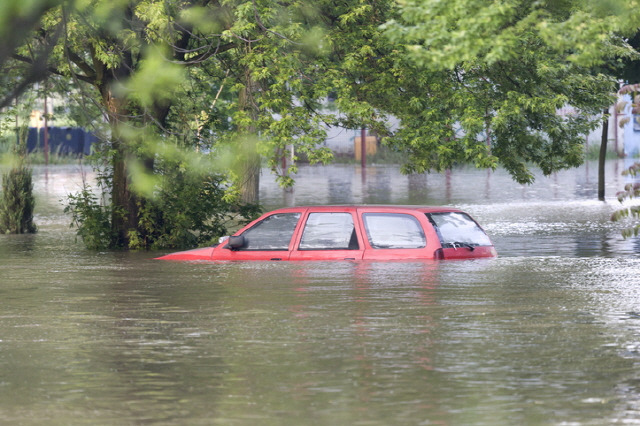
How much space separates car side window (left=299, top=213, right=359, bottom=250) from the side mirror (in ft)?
2.91

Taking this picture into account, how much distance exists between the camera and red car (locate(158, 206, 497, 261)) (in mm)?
15539

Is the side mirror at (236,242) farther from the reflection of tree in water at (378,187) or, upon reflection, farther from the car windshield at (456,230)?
the reflection of tree in water at (378,187)

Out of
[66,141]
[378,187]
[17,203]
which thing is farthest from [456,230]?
[66,141]

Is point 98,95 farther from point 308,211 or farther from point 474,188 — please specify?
point 474,188

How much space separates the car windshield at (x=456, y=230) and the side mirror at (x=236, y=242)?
2.61 m

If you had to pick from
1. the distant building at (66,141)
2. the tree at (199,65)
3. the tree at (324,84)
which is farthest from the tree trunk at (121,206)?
the distant building at (66,141)

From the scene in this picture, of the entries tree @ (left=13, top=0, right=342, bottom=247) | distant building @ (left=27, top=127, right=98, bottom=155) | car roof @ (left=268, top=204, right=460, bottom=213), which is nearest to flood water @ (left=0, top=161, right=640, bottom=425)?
car roof @ (left=268, top=204, right=460, bottom=213)

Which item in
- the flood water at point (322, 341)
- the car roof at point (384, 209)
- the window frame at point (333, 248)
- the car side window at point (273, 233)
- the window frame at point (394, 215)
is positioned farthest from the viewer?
the car side window at point (273, 233)

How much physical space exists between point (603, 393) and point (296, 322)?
4.29 meters

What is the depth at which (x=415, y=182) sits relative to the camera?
4878cm

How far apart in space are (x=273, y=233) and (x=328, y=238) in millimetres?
874

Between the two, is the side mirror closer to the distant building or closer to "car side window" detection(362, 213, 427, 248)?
"car side window" detection(362, 213, 427, 248)

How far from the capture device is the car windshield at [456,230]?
15625mm

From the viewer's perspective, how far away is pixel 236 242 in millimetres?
16734
